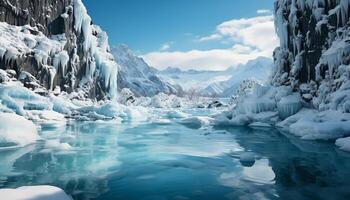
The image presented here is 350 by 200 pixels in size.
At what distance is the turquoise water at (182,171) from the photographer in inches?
447

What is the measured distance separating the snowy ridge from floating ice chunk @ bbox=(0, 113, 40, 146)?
1823cm

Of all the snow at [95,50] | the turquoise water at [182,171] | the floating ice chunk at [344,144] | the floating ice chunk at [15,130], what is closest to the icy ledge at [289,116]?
the floating ice chunk at [344,144]

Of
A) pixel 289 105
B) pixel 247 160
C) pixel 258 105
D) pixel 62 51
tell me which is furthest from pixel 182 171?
pixel 62 51

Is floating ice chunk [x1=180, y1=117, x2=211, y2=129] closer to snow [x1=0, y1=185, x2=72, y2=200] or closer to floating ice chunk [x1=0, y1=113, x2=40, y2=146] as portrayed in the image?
floating ice chunk [x1=0, y1=113, x2=40, y2=146]

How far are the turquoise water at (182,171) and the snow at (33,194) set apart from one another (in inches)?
51.5

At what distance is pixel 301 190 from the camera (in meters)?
11.5

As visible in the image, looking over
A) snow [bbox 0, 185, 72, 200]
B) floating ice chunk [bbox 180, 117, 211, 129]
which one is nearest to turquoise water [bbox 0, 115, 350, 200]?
snow [bbox 0, 185, 72, 200]

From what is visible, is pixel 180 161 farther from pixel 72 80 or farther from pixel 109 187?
pixel 72 80

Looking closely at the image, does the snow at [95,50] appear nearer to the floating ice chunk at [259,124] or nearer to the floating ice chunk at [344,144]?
the floating ice chunk at [259,124]

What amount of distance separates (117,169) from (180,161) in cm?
348

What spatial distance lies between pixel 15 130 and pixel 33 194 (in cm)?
1230

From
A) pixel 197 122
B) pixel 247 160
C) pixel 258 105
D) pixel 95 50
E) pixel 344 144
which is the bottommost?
pixel 247 160

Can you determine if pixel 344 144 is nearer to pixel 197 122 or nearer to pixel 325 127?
pixel 325 127

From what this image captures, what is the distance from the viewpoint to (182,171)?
14938mm
